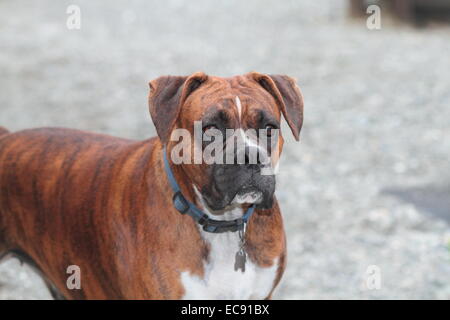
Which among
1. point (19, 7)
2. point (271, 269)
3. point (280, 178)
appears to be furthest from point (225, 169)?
point (19, 7)

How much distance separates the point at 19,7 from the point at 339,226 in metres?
11.8

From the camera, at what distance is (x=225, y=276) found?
10.2 ft

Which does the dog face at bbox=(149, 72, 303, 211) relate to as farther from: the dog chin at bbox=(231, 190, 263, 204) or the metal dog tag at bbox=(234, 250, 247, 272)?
the metal dog tag at bbox=(234, 250, 247, 272)

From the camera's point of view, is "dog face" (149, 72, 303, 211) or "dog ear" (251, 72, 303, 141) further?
"dog ear" (251, 72, 303, 141)

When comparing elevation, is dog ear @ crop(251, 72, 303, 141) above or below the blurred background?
above

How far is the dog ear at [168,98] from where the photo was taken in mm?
3041

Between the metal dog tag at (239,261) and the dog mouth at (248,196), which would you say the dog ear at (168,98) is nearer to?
the dog mouth at (248,196)

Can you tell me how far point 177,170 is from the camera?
121 inches

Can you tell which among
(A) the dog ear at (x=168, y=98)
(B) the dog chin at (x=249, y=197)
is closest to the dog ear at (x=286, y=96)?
(A) the dog ear at (x=168, y=98)

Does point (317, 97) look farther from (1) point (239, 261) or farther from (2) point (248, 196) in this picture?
(2) point (248, 196)

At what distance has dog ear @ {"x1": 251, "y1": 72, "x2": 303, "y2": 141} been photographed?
3188 mm

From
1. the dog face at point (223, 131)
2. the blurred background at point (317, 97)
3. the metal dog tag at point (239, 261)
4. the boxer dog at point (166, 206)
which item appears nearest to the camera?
the dog face at point (223, 131)

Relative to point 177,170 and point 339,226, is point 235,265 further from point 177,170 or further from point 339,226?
point 339,226

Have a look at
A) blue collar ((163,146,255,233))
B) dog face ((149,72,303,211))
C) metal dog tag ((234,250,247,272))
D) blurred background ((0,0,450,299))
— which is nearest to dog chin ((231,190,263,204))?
dog face ((149,72,303,211))
